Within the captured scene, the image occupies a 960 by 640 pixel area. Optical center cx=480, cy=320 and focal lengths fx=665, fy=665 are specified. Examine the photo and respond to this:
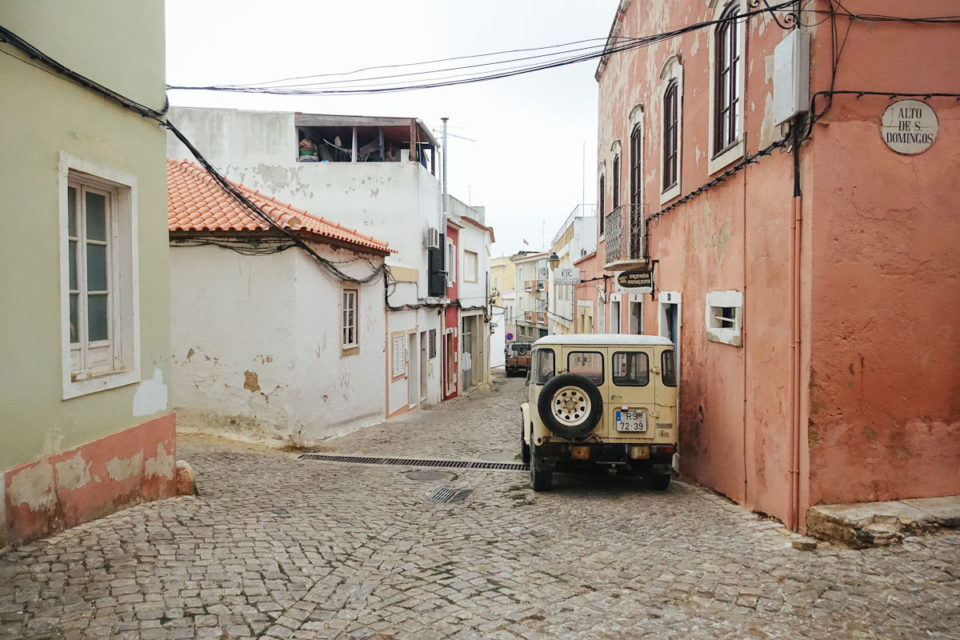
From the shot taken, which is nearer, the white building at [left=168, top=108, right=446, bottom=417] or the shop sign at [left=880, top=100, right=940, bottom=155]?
the shop sign at [left=880, top=100, right=940, bottom=155]

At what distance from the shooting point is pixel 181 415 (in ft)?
38.2

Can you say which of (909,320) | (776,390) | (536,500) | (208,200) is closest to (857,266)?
(909,320)

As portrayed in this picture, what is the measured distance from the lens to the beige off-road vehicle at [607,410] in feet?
25.3

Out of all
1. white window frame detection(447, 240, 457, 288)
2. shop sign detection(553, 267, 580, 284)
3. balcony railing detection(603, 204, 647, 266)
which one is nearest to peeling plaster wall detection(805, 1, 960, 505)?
balcony railing detection(603, 204, 647, 266)

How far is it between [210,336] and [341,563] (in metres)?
7.52

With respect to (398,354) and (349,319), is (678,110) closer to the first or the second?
(349,319)

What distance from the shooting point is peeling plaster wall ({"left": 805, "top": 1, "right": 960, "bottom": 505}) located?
18.7ft

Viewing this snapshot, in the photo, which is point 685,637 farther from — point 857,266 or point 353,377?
point 353,377

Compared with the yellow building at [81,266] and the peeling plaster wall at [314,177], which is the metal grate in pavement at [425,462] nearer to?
the yellow building at [81,266]

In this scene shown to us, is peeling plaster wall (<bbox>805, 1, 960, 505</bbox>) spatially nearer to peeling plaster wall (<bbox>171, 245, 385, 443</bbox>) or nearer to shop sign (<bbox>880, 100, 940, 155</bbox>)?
shop sign (<bbox>880, 100, 940, 155</bbox>)

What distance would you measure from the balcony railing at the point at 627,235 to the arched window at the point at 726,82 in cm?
394

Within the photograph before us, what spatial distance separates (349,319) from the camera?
14141 mm

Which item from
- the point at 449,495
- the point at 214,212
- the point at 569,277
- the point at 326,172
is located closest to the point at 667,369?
the point at 449,495

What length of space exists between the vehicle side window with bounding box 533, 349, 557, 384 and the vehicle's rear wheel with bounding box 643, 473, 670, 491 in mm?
1737
